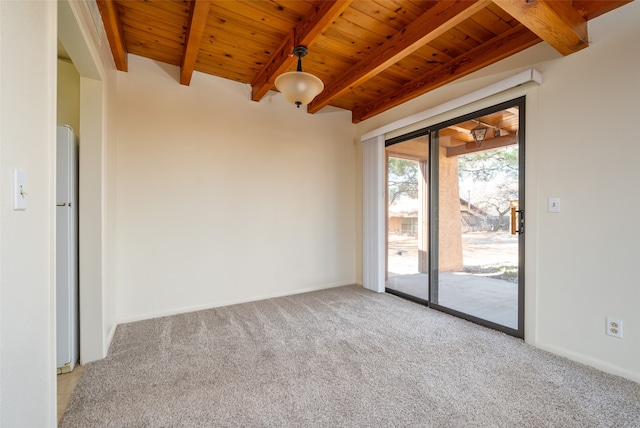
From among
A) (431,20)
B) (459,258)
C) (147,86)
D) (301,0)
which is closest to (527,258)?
(459,258)

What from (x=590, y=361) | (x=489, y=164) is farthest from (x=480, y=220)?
(x=590, y=361)

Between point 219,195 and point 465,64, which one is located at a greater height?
point 465,64

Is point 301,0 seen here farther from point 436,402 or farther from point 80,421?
point 80,421

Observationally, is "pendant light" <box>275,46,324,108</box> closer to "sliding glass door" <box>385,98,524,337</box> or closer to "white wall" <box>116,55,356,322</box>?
"white wall" <box>116,55,356,322</box>

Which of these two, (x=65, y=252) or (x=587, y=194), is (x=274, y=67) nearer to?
(x=65, y=252)

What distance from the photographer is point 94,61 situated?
73.1 inches

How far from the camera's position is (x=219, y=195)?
3262 mm

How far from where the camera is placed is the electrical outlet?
6.19 ft

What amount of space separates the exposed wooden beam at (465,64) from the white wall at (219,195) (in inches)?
36.4

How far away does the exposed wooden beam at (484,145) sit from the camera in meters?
2.53

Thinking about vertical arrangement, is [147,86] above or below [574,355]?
above
